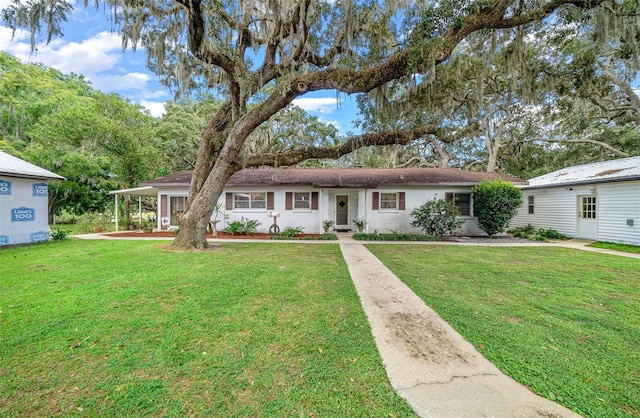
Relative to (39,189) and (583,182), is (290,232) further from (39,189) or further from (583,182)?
(583,182)

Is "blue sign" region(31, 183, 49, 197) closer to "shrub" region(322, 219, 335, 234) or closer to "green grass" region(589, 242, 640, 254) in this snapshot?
"shrub" region(322, 219, 335, 234)

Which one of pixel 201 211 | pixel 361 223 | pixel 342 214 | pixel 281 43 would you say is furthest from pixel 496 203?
pixel 201 211

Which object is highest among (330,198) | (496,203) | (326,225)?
(330,198)

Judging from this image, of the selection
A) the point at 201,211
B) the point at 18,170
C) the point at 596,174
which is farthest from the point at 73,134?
the point at 596,174

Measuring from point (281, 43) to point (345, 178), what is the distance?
23.3 feet

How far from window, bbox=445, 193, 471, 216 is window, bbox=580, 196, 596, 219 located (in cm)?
452

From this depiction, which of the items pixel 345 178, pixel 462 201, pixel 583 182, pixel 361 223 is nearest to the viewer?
pixel 583 182

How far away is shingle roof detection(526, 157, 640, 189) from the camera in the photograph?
31.5 feet

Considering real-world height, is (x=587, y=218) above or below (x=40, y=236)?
above

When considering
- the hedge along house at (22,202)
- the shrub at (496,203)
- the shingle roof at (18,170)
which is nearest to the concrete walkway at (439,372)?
the shrub at (496,203)

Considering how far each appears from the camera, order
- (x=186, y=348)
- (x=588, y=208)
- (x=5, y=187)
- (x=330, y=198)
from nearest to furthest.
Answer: (x=186, y=348), (x=5, y=187), (x=588, y=208), (x=330, y=198)

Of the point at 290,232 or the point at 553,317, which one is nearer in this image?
the point at 553,317

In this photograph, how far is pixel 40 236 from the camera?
968 cm

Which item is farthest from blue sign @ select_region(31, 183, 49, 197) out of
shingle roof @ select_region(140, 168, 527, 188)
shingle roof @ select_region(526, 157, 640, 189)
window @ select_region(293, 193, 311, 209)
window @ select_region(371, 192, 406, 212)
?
shingle roof @ select_region(526, 157, 640, 189)
